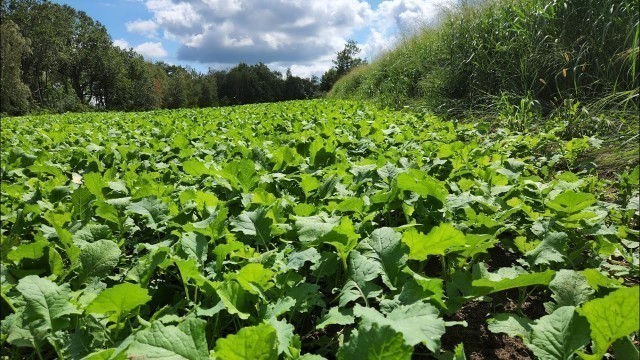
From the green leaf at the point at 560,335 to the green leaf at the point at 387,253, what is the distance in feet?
1.45

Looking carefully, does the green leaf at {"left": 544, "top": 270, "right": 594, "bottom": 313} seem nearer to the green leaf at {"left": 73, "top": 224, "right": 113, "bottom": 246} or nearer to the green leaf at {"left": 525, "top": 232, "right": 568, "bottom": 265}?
the green leaf at {"left": 525, "top": 232, "right": 568, "bottom": 265}

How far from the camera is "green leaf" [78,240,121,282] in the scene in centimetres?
154

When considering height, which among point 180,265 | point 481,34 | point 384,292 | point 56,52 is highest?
point 481,34

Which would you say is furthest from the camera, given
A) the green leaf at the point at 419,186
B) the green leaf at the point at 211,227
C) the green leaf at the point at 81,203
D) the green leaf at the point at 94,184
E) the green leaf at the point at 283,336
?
the green leaf at the point at 94,184

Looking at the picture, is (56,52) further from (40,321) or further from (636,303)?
(636,303)

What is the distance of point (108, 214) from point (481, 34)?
23.9 ft

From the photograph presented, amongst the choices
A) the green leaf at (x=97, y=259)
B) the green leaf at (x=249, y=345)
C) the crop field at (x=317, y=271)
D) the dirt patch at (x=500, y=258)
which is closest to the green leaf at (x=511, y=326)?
the crop field at (x=317, y=271)

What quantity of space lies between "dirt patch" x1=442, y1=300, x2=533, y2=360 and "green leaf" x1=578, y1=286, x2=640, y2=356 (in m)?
0.32

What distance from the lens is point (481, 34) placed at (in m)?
7.54

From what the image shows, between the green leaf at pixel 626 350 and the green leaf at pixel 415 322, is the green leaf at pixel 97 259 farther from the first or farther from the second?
the green leaf at pixel 626 350

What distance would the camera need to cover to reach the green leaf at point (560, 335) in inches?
45.4

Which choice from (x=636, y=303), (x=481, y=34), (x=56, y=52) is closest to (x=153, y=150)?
(x=56, y=52)

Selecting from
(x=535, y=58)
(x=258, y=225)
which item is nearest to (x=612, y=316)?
(x=258, y=225)

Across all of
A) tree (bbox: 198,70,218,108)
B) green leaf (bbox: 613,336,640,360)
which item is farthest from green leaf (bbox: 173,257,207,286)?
tree (bbox: 198,70,218,108)
